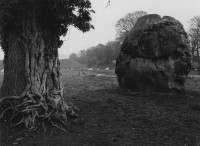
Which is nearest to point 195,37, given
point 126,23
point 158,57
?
point 126,23

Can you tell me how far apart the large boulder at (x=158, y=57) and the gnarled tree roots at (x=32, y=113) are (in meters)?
5.63

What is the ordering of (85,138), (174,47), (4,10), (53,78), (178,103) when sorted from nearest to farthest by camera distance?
(85,138) < (4,10) < (53,78) < (178,103) < (174,47)

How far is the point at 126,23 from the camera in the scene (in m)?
57.2

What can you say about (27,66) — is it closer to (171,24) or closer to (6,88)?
(6,88)

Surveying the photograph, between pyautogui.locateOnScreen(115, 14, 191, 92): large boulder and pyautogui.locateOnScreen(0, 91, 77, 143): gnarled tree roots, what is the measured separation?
5626mm

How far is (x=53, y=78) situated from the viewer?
7.41 meters

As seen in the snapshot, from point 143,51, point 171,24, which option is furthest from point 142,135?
point 171,24

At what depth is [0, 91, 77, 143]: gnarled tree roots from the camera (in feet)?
21.5

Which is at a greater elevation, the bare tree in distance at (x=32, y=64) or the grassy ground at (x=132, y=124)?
the bare tree in distance at (x=32, y=64)

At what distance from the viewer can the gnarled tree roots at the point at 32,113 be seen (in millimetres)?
6547

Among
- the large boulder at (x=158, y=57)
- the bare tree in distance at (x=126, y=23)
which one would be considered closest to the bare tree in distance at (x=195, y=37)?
the bare tree in distance at (x=126, y=23)

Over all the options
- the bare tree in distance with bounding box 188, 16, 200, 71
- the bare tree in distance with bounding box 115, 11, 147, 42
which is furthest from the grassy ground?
the bare tree in distance with bounding box 115, 11, 147, 42

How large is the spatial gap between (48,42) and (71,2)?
3.92ft

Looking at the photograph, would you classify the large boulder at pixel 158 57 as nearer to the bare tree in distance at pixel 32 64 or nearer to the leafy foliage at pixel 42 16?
the leafy foliage at pixel 42 16
